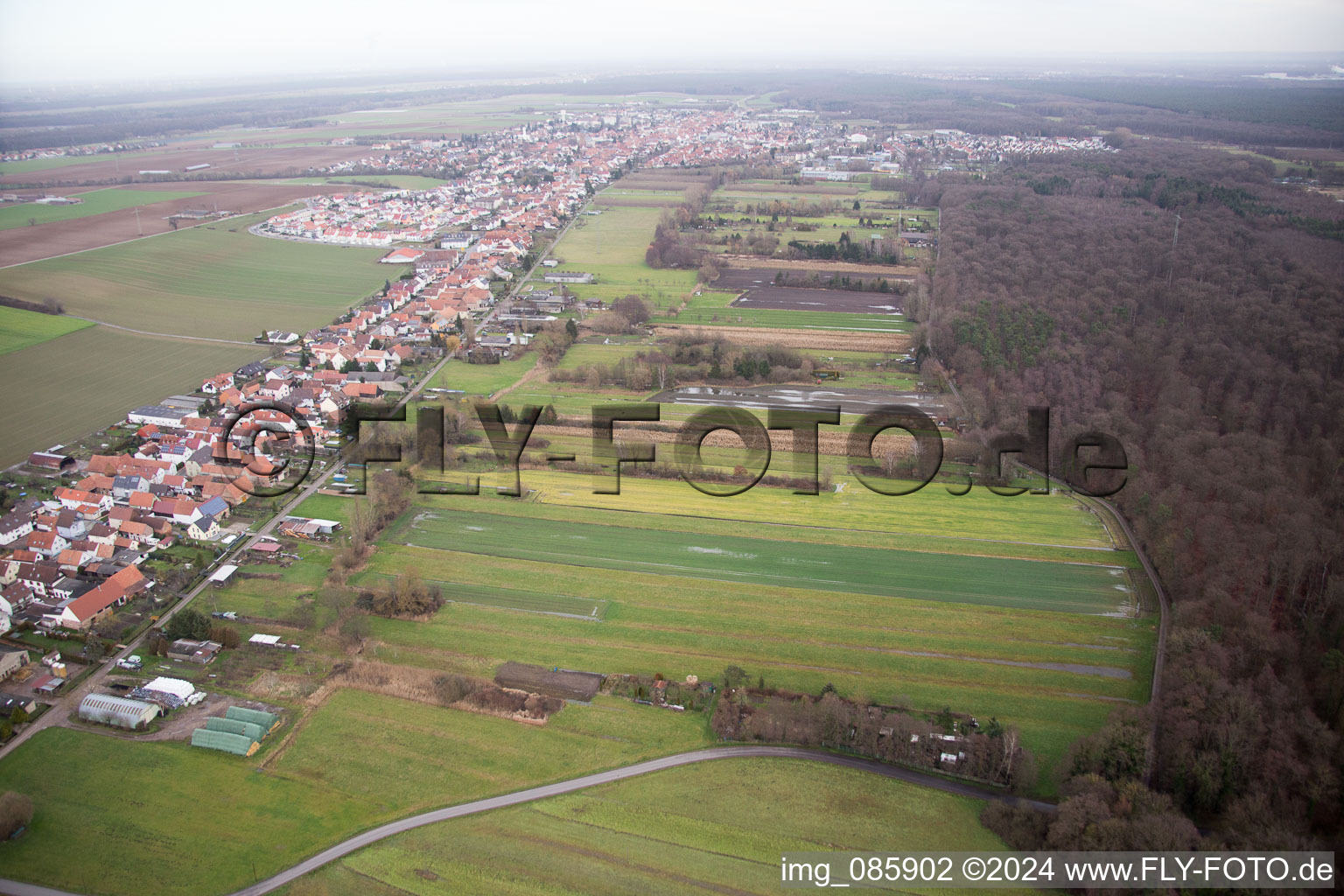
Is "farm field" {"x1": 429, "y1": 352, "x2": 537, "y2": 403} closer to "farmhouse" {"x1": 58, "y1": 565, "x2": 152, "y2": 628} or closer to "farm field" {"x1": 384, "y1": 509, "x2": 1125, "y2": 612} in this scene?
"farm field" {"x1": 384, "y1": 509, "x2": 1125, "y2": 612}

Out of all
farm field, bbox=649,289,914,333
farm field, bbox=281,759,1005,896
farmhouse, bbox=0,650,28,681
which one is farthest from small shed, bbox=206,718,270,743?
farm field, bbox=649,289,914,333

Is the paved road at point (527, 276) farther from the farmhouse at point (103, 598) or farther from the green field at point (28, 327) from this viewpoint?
the farmhouse at point (103, 598)

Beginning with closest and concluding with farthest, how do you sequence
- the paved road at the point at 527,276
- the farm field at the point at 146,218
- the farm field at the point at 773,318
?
1. the farm field at the point at 773,318
2. the paved road at the point at 527,276
3. the farm field at the point at 146,218

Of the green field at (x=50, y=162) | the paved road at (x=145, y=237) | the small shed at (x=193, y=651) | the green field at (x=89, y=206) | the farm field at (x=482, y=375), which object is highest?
the green field at (x=50, y=162)

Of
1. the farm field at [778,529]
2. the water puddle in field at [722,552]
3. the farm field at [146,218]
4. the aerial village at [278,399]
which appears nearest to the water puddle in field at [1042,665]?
the farm field at [778,529]

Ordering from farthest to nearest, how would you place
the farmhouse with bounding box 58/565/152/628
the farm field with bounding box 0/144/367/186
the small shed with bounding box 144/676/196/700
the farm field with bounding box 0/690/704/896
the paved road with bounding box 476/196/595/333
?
the farm field with bounding box 0/144/367/186 < the paved road with bounding box 476/196/595/333 < the farmhouse with bounding box 58/565/152/628 < the small shed with bounding box 144/676/196/700 < the farm field with bounding box 0/690/704/896

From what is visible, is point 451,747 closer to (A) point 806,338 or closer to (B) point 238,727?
(B) point 238,727

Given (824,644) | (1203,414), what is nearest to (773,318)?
(1203,414)

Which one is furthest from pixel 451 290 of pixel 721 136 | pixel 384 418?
pixel 721 136
